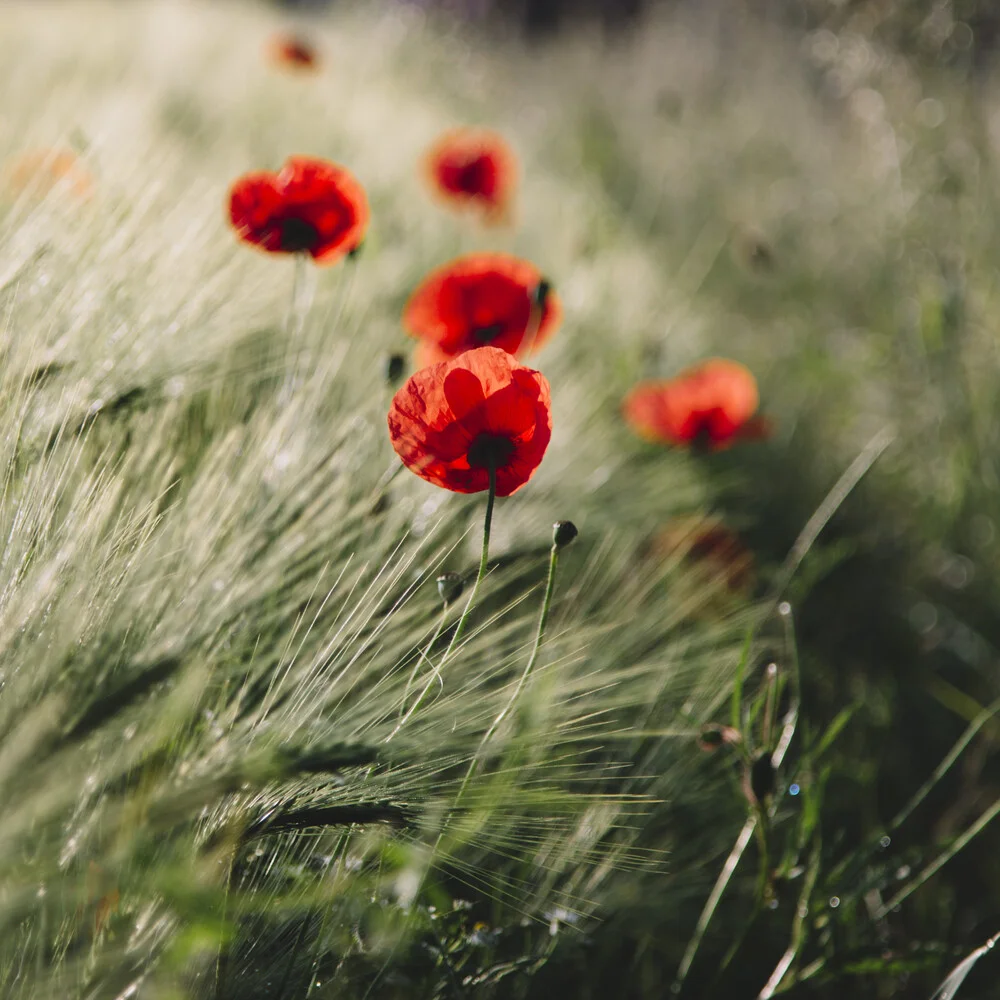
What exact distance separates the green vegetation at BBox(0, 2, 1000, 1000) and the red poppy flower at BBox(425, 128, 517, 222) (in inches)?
5.1

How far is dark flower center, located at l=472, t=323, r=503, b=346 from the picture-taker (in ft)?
2.12

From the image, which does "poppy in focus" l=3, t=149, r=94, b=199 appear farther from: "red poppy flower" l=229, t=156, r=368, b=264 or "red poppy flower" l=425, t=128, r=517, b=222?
"red poppy flower" l=425, t=128, r=517, b=222

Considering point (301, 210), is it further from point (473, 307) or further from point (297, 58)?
point (297, 58)

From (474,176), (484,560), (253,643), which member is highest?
(474,176)

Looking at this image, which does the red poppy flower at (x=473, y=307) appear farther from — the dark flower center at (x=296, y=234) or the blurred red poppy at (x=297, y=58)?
the blurred red poppy at (x=297, y=58)

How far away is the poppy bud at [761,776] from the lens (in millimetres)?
457

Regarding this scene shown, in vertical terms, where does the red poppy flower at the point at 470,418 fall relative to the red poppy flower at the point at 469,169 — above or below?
below

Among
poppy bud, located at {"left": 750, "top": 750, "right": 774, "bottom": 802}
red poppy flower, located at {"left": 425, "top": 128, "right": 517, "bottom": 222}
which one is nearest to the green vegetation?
poppy bud, located at {"left": 750, "top": 750, "right": 774, "bottom": 802}

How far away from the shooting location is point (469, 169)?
1007 mm

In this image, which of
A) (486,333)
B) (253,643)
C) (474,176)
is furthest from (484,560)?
(474,176)

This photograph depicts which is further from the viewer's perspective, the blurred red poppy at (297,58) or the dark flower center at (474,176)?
the blurred red poppy at (297,58)

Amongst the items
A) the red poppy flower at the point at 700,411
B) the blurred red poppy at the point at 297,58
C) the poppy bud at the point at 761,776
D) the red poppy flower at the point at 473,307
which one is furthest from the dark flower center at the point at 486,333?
the blurred red poppy at the point at 297,58

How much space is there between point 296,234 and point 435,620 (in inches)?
12.5

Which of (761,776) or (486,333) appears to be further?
(486,333)
